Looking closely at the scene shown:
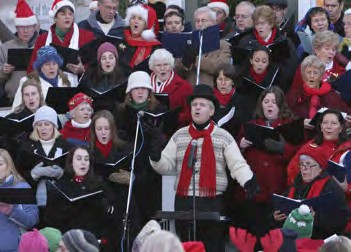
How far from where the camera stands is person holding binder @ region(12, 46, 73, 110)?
13.4 meters

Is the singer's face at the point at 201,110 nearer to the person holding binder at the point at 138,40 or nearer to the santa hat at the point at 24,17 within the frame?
the person holding binder at the point at 138,40

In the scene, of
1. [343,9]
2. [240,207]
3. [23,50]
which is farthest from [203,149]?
[343,9]

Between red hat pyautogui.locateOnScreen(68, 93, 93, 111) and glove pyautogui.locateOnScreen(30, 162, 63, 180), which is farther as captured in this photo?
red hat pyautogui.locateOnScreen(68, 93, 93, 111)

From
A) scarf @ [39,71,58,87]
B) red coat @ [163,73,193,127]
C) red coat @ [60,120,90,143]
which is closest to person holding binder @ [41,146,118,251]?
red coat @ [60,120,90,143]

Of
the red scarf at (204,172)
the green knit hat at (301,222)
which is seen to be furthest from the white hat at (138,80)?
the green knit hat at (301,222)

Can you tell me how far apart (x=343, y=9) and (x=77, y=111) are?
4206 mm

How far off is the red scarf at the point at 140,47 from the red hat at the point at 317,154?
258 cm

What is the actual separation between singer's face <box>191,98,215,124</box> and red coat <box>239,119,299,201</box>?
0.63 m

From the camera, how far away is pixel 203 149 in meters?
12.1

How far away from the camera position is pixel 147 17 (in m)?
14.1

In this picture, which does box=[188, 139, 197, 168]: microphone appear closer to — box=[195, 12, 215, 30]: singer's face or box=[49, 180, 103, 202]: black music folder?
box=[49, 180, 103, 202]: black music folder

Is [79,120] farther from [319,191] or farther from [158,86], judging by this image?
[319,191]

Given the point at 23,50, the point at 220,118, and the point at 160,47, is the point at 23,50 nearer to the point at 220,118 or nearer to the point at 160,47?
the point at 160,47

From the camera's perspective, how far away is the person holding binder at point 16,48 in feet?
46.1
